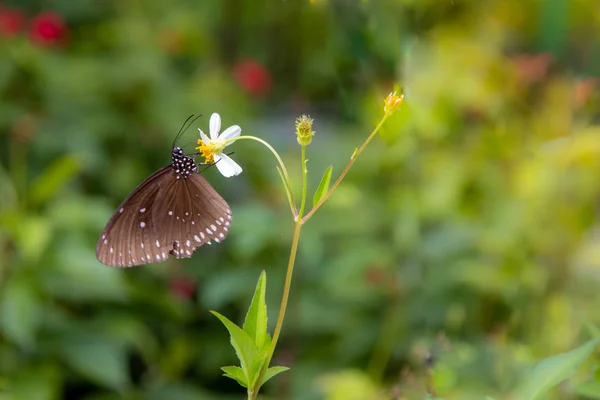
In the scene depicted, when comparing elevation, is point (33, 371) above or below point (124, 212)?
above

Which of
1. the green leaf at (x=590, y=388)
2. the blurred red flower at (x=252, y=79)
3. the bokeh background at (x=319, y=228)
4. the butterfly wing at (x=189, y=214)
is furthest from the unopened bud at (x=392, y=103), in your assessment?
the blurred red flower at (x=252, y=79)

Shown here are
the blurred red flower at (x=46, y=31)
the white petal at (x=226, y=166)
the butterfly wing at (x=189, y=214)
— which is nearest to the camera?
the white petal at (x=226, y=166)

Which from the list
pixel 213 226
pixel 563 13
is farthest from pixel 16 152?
pixel 563 13

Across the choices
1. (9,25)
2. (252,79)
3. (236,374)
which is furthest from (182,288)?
(236,374)

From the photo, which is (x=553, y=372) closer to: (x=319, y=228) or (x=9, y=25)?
(x=319, y=228)

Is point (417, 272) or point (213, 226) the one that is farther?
point (417, 272)

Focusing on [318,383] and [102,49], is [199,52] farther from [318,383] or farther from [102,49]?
[318,383]

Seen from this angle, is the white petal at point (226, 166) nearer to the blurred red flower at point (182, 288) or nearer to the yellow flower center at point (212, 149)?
the yellow flower center at point (212, 149)

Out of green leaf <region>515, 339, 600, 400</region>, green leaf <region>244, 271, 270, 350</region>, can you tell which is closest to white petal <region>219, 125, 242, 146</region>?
green leaf <region>244, 271, 270, 350</region>
